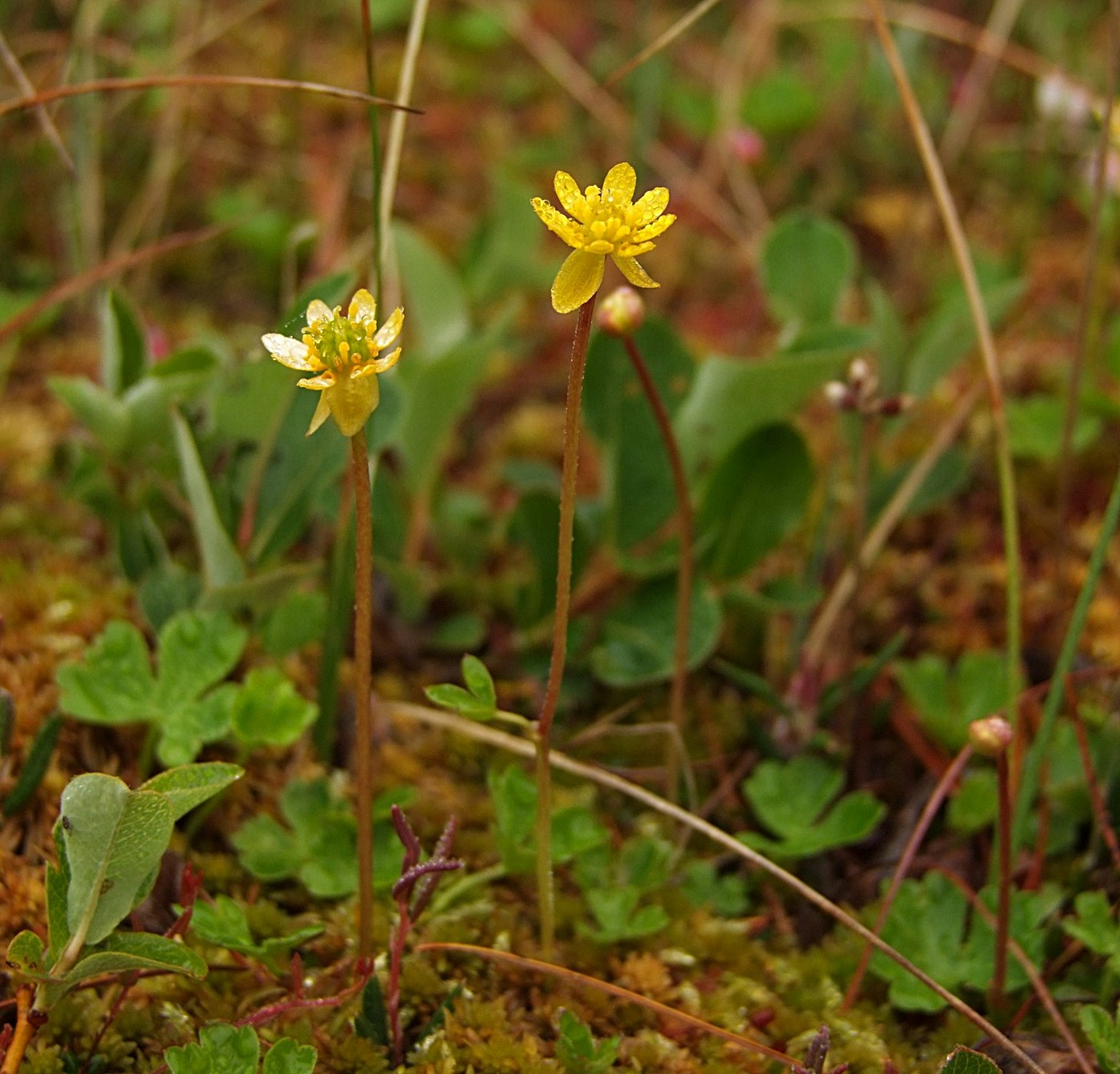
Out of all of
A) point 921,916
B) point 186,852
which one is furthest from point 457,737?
point 921,916

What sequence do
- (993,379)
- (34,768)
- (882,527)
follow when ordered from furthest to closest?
(882,527) < (993,379) < (34,768)

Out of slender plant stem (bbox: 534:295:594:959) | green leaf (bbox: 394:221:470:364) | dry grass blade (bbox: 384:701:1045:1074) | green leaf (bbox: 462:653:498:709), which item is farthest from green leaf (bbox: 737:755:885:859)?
green leaf (bbox: 394:221:470:364)

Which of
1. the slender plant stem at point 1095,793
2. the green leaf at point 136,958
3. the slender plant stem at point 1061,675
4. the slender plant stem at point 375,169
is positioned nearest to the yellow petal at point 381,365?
the slender plant stem at point 375,169

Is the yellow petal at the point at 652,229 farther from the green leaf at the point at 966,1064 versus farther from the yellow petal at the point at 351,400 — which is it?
the green leaf at the point at 966,1064

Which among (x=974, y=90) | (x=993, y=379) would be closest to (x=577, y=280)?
(x=993, y=379)

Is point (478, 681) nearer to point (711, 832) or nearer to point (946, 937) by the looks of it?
point (711, 832)

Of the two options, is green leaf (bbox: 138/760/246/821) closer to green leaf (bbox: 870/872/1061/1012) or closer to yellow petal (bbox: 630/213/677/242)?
yellow petal (bbox: 630/213/677/242)
